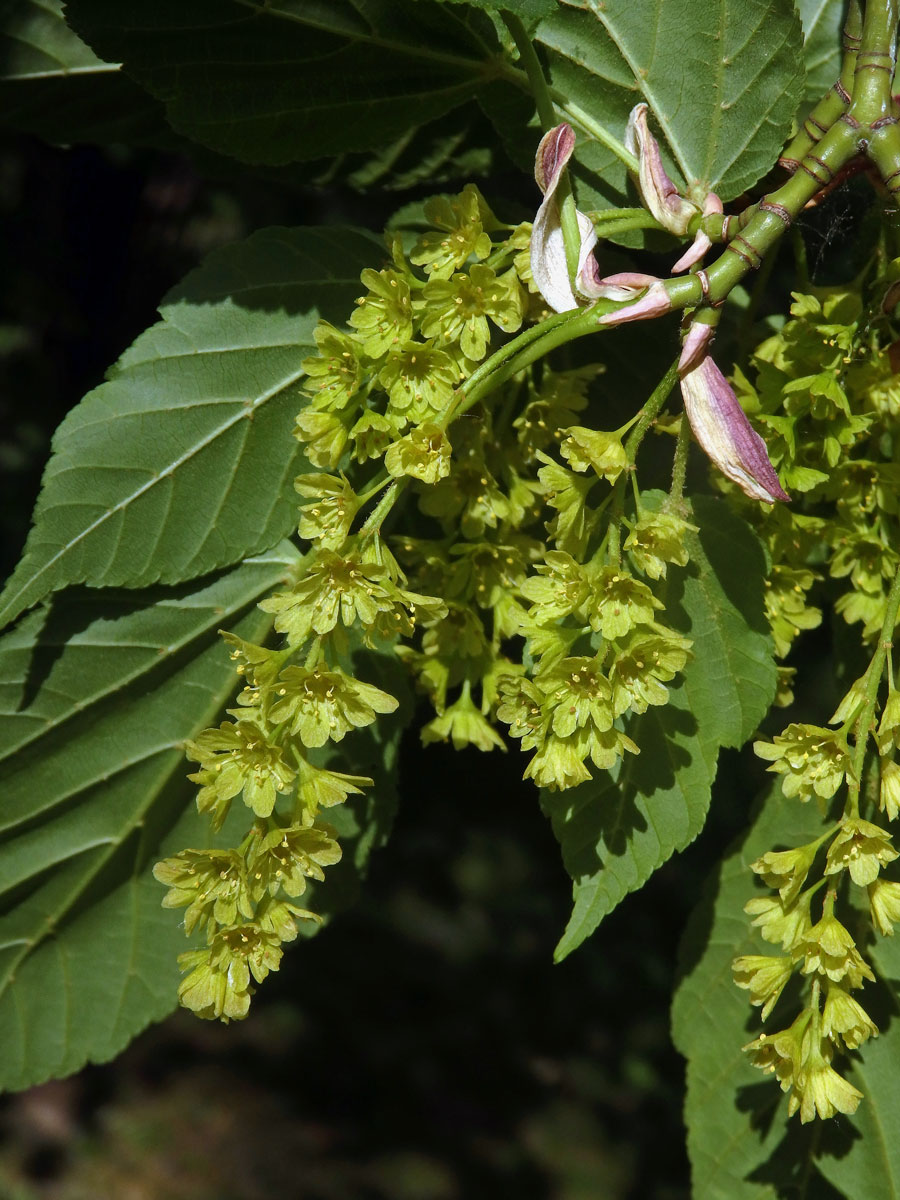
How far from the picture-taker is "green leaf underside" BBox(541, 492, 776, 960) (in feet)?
4.04

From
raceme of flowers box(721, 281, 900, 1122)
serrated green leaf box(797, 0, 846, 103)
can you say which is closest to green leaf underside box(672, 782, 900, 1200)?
raceme of flowers box(721, 281, 900, 1122)

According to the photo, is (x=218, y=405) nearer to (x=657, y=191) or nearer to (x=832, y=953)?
(x=657, y=191)

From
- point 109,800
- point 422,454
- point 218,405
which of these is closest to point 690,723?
point 422,454

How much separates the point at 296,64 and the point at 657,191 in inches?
18.2

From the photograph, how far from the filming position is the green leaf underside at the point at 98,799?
4.90 ft

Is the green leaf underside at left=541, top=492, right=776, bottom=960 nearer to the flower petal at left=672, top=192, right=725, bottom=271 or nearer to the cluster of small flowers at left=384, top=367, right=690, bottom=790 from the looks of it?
the cluster of small flowers at left=384, top=367, right=690, bottom=790

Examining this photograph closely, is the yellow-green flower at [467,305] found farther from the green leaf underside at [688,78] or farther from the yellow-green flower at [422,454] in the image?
the green leaf underside at [688,78]

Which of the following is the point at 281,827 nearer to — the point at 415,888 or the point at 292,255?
the point at 292,255

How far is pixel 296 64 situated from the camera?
125 cm

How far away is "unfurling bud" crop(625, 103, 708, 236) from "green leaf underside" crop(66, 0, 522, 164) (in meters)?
0.22

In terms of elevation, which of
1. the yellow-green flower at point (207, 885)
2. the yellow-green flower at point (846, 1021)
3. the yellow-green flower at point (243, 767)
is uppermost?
the yellow-green flower at point (243, 767)

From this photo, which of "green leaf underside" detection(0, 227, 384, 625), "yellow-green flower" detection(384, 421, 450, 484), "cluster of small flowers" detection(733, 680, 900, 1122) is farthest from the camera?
"green leaf underside" detection(0, 227, 384, 625)

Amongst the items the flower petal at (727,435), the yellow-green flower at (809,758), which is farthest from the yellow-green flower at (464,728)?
the flower petal at (727,435)

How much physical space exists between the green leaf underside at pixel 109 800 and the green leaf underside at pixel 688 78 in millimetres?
721
